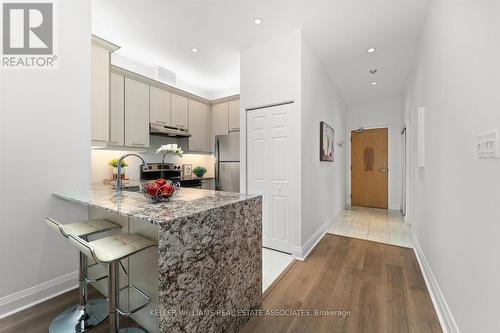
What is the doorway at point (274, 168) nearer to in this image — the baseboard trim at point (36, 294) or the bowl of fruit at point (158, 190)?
the bowl of fruit at point (158, 190)

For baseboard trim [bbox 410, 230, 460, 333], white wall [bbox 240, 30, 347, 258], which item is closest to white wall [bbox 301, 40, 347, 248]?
white wall [bbox 240, 30, 347, 258]

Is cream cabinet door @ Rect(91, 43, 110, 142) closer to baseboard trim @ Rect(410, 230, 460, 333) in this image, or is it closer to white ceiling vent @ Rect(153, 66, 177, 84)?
white ceiling vent @ Rect(153, 66, 177, 84)

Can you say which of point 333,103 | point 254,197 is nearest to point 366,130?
point 333,103

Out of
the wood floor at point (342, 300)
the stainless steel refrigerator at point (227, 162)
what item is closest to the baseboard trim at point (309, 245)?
the wood floor at point (342, 300)

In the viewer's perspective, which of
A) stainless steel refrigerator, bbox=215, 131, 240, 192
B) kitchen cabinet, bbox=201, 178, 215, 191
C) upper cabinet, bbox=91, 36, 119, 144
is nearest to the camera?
upper cabinet, bbox=91, 36, 119, 144

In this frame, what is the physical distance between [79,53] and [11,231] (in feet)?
5.50

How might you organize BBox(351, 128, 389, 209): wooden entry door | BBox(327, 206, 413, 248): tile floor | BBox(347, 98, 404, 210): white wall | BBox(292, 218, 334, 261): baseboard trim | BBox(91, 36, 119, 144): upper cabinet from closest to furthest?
BBox(292, 218, 334, 261): baseboard trim < BBox(91, 36, 119, 144): upper cabinet < BBox(327, 206, 413, 248): tile floor < BBox(347, 98, 404, 210): white wall < BBox(351, 128, 389, 209): wooden entry door

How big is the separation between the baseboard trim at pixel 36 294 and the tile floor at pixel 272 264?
6.03ft

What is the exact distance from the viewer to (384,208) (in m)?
5.57

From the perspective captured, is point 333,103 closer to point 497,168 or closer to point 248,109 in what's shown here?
point 248,109

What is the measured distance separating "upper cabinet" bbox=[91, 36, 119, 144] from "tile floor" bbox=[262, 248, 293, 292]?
9.00 feet

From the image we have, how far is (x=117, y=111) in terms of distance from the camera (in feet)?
10.7

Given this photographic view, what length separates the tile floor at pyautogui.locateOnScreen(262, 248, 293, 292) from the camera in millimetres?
2248

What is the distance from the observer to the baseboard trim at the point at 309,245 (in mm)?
2729
